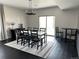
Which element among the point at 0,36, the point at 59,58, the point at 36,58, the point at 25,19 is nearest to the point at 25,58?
the point at 36,58

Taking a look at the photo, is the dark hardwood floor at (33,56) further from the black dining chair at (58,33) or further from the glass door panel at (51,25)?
the glass door panel at (51,25)

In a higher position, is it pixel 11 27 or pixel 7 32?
pixel 11 27

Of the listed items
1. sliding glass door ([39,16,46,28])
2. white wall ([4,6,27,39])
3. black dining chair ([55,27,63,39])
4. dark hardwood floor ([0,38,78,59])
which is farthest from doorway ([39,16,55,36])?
dark hardwood floor ([0,38,78,59])

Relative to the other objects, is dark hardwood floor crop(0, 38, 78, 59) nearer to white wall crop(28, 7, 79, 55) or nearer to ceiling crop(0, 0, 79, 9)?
ceiling crop(0, 0, 79, 9)

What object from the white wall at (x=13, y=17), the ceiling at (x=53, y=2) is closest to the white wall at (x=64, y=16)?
the ceiling at (x=53, y=2)

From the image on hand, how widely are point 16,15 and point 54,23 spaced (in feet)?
12.7

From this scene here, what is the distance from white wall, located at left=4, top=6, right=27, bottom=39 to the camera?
19.9 feet

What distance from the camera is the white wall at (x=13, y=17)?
19.9ft

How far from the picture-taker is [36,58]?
9.78ft

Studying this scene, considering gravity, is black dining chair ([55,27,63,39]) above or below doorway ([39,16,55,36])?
below

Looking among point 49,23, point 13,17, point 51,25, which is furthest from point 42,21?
point 13,17

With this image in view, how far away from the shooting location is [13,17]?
263 inches

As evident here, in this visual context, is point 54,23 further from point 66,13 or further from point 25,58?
point 25,58

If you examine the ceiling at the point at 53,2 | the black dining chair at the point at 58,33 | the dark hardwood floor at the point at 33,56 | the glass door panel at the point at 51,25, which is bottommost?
the dark hardwood floor at the point at 33,56
